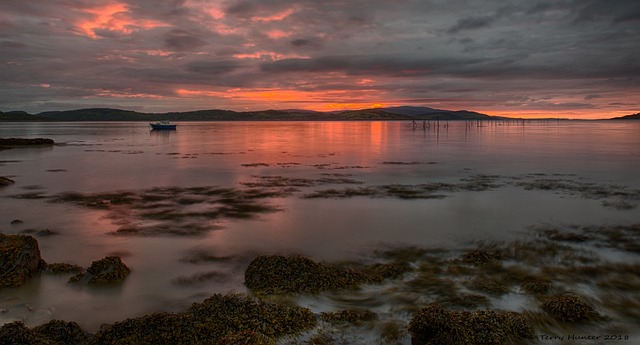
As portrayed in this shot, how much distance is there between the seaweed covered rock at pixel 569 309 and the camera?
7.89 meters

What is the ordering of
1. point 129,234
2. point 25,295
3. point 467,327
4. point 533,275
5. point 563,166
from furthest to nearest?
point 563,166 < point 129,234 < point 533,275 < point 25,295 < point 467,327

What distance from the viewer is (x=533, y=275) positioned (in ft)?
33.0

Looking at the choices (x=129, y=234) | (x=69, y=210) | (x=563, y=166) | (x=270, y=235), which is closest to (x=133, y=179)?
(x=69, y=210)

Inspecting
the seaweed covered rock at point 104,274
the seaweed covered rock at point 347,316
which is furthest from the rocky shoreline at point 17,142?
the seaweed covered rock at point 347,316

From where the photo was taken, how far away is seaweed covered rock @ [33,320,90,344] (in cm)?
670

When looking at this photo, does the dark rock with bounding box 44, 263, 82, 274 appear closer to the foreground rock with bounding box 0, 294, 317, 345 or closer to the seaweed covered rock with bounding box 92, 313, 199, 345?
the foreground rock with bounding box 0, 294, 317, 345

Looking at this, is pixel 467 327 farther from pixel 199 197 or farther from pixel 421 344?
pixel 199 197

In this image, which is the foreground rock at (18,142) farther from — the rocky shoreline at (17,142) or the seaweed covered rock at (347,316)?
the seaweed covered rock at (347,316)

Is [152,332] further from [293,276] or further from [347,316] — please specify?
[293,276]

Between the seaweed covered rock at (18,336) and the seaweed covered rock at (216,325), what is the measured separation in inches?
31.5

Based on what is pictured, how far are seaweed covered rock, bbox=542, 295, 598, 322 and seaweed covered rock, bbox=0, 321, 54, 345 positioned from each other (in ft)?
28.1

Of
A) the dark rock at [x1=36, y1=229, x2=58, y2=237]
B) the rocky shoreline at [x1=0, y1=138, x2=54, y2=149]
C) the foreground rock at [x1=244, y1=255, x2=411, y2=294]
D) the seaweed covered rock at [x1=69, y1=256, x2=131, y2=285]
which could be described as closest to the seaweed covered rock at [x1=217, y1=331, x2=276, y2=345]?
the foreground rock at [x1=244, y1=255, x2=411, y2=294]

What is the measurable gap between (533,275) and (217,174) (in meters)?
21.8

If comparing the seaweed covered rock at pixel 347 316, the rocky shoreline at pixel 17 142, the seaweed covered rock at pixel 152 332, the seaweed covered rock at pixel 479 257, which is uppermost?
the rocky shoreline at pixel 17 142
